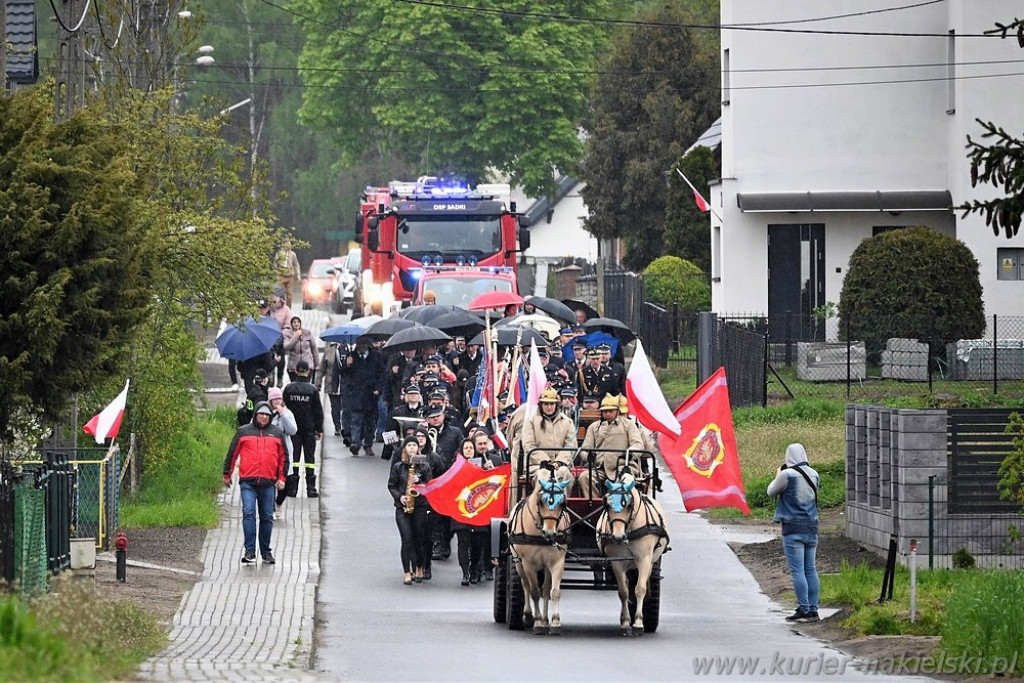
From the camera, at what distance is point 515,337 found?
27.2 metres

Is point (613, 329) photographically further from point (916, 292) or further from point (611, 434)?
point (611, 434)

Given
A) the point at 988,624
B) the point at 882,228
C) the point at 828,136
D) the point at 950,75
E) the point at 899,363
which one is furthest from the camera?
the point at 882,228

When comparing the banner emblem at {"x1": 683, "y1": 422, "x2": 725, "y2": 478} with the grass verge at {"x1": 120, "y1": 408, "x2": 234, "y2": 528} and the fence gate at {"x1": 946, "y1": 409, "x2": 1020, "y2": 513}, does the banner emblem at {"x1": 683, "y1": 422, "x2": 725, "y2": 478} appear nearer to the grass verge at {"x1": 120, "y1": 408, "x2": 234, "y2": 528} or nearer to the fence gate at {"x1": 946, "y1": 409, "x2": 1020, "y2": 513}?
the fence gate at {"x1": 946, "y1": 409, "x2": 1020, "y2": 513}

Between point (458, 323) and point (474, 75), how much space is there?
42.8m

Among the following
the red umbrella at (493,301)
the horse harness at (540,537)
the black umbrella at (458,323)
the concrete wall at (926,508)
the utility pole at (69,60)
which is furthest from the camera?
the red umbrella at (493,301)

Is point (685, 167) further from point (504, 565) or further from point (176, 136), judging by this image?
point (504, 565)

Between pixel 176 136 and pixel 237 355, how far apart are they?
134 inches

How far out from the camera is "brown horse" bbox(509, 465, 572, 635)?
15117 mm

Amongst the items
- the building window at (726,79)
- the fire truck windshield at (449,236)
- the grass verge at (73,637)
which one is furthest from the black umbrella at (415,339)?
the building window at (726,79)

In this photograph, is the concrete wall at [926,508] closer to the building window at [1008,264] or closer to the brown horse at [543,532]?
the brown horse at [543,532]

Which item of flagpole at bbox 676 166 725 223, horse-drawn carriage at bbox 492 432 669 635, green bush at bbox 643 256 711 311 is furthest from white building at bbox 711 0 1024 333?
horse-drawn carriage at bbox 492 432 669 635

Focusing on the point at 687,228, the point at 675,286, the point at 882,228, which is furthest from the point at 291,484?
the point at 687,228

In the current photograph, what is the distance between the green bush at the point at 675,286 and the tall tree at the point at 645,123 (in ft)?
35.2

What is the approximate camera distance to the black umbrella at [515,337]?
26.7m
